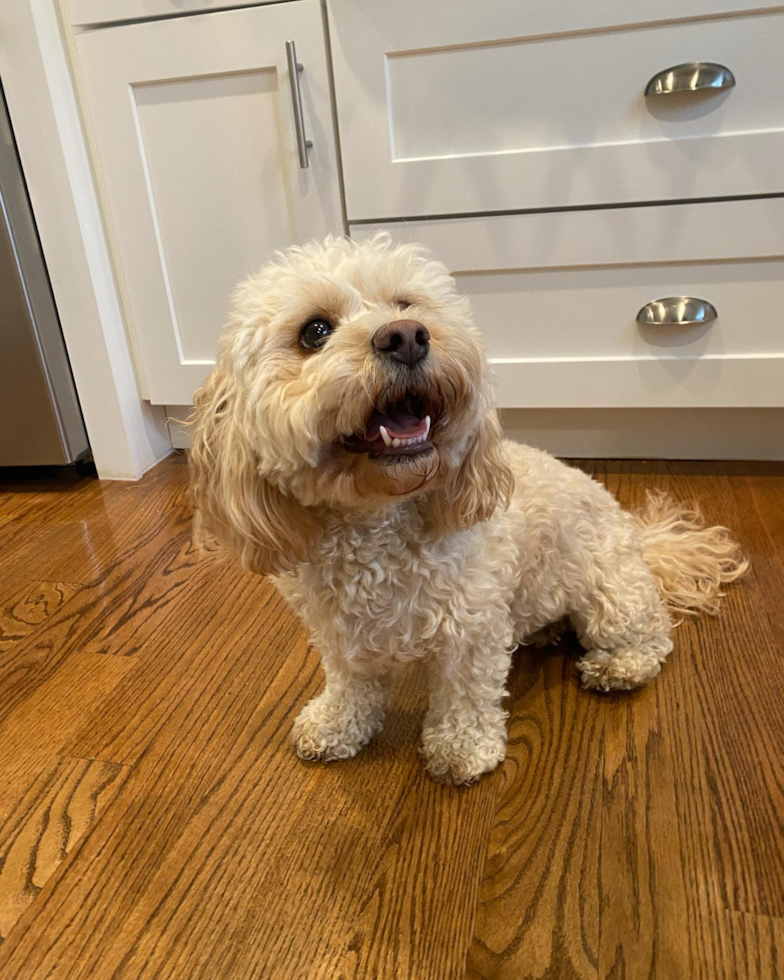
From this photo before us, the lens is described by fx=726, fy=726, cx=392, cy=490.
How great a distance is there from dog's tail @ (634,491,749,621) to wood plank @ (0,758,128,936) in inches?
38.2

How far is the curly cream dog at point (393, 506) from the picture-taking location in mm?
777

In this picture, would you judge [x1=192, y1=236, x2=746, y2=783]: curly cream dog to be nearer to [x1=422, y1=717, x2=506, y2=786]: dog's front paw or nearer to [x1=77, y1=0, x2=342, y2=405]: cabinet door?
[x1=422, y1=717, x2=506, y2=786]: dog's front paw

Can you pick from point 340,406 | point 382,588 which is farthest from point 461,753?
point 340,406

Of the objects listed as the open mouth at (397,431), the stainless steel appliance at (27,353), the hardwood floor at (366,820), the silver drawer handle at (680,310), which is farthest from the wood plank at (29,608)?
the silver drawer handle at (680,310)

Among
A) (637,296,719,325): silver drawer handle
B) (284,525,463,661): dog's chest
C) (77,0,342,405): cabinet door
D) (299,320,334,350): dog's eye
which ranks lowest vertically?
(284,525,463,661): dog's chest

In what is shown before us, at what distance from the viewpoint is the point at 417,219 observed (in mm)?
1680

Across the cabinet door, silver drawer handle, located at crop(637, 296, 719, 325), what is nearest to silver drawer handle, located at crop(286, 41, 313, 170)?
the cabinet door

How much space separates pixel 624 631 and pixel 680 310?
0.84 metres

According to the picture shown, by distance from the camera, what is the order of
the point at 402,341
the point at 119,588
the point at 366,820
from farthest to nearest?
1. the point at 119,588
2. the point at 366,820
3. the point at 402,341

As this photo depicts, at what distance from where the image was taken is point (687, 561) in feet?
4.41

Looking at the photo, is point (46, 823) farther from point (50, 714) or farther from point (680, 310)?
point (680, 310)

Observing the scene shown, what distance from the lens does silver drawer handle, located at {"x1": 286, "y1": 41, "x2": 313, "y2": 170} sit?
5.20 feet

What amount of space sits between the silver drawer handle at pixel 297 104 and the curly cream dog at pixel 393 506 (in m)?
0.86

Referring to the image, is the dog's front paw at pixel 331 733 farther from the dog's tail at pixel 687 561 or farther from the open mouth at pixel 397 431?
the dog's tail at pixel 687 561
